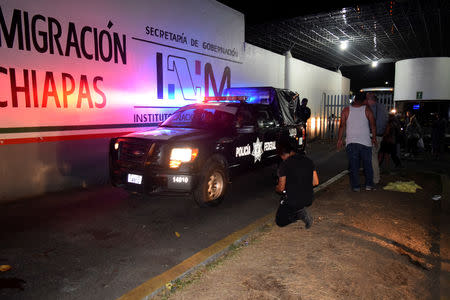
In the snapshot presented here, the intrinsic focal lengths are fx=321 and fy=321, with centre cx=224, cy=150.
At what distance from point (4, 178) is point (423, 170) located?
10371 millimetres

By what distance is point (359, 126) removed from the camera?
630cm

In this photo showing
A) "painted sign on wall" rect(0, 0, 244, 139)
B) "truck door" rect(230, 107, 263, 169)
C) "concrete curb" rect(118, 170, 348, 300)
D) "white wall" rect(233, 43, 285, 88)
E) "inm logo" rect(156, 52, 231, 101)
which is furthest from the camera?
"white wall" rect(233, 43, 285, 88)

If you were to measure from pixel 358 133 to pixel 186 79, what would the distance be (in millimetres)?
5555

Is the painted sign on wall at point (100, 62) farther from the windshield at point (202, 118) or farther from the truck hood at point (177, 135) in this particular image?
the truck hood at point (177, 135)

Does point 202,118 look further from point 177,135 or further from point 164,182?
point 164,182

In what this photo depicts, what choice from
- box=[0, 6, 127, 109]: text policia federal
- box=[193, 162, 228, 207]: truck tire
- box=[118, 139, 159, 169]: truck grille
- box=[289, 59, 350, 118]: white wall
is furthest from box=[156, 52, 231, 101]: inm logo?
box=[289, 59, 350, 118]: white wall

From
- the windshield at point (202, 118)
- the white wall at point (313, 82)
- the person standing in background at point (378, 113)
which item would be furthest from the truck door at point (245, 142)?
the white wall at point (313, 82)

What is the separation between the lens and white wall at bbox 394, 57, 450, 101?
58.1ft

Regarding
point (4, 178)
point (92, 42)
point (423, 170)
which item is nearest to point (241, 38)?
point (92, 42)

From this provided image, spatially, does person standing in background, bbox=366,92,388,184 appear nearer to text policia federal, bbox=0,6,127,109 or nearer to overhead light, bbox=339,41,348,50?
text policia federal, bbox=0,6,127,109

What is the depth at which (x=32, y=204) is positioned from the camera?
5.96 m

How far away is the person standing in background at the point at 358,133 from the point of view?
6254 millimetres

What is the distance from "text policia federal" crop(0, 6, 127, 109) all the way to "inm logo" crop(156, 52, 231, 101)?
59.2 inches

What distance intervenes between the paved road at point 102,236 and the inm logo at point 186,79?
361cm
